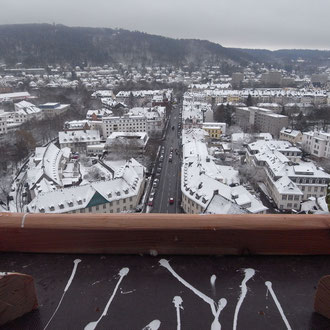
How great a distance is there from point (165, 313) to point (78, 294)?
605mm

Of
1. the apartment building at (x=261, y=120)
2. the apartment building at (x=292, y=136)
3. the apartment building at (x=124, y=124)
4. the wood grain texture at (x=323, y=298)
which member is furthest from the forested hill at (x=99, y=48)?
the wood grain texture at (x=323, y=298)

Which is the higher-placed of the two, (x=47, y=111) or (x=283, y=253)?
(x=283, y=253)

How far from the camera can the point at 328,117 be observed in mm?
45906

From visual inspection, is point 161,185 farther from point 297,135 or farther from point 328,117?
point 328,117

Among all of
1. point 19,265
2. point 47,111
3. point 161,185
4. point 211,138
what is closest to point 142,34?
point 47,111

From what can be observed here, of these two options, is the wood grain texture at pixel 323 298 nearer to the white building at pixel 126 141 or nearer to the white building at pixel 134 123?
the white building at pixel 126 141

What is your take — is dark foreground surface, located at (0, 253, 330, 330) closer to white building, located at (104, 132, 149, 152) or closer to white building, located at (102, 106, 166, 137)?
white building, located at (104, 132, 149, 152)

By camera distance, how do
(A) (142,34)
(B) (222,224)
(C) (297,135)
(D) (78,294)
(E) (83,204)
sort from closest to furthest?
(D) (78,294) → (B) (222,224) → (E) (83,204) → (C) (297,135) → (A) (142,34)

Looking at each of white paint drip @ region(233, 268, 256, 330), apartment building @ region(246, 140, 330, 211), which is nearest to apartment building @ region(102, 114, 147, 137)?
apartment building @ region(246, 140, 330, 211)

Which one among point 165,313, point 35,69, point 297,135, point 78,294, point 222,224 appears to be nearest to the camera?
point 165,313

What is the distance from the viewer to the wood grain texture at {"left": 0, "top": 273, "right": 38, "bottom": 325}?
5.57 feet

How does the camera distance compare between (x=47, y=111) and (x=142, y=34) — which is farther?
(x=142, y=34)

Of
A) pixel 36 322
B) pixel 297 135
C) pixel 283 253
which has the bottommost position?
pixel 297 135

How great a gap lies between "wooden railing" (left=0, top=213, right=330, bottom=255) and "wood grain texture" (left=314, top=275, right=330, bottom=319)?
1.51ft
